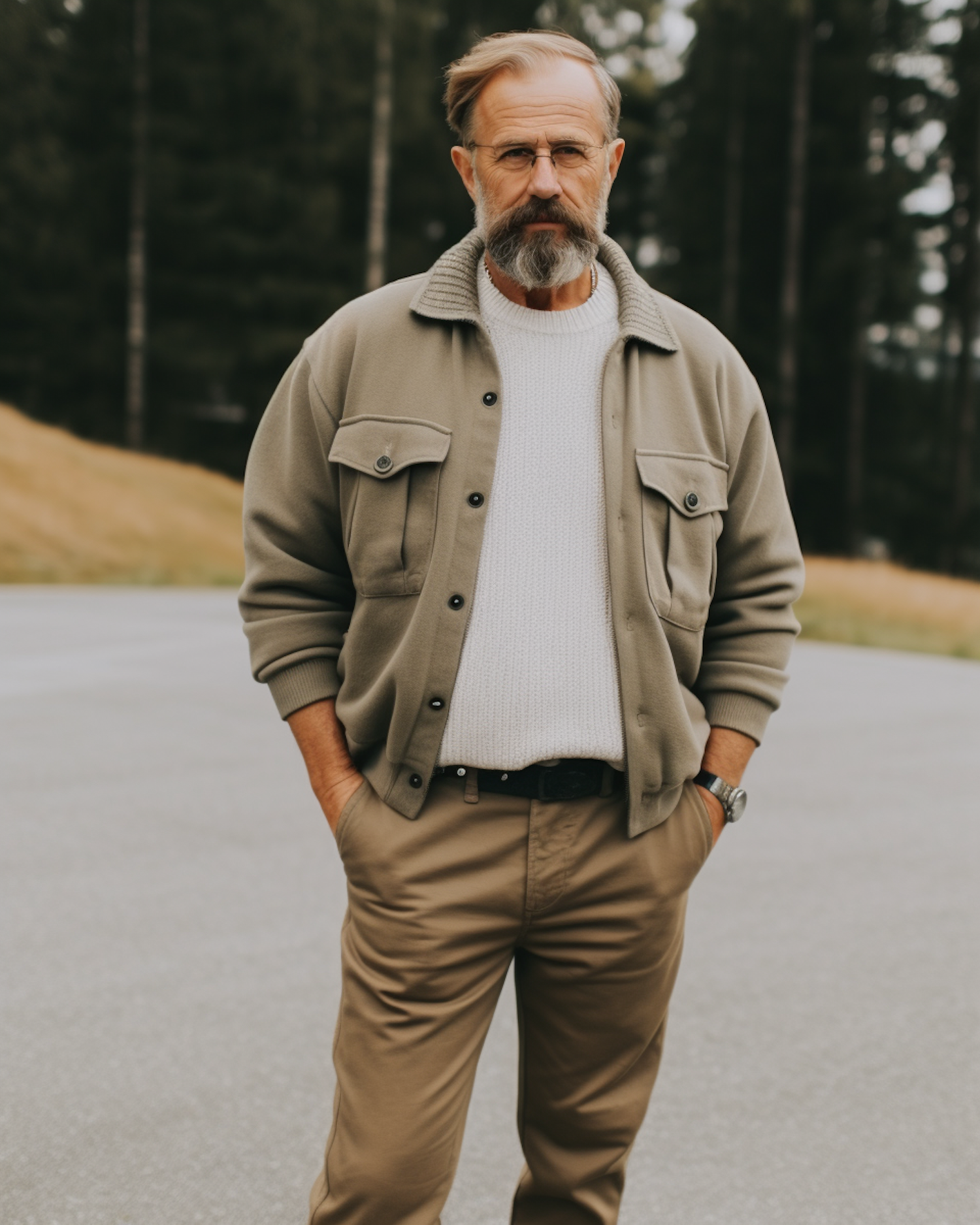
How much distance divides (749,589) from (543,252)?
0.71 meters

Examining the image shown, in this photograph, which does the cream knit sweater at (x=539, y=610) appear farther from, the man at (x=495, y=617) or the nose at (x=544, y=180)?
the nose at (x=544, y=180)

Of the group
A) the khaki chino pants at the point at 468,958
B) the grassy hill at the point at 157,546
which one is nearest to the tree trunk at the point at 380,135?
the grassy hill at the point at 157,546

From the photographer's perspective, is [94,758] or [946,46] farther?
[946,46]

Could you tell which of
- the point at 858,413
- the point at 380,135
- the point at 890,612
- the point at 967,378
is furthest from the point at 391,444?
the point at 858,413

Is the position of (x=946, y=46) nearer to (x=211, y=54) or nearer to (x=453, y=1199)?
(x=211, y=54)

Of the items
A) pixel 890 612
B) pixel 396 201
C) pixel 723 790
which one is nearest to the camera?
pixel 723 790

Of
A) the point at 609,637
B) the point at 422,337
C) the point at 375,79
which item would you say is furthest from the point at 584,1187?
the point at 375,79

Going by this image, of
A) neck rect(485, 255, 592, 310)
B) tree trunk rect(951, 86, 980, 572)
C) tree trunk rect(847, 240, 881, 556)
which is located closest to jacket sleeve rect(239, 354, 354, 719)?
neck rect(485, 255, 592, 310)

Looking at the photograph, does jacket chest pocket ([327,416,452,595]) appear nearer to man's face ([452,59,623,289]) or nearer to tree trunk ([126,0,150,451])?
man's face ([452,59,623,289])

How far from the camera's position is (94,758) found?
7469 mm

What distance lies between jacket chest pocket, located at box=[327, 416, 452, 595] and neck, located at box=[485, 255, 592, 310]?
0.29 meters

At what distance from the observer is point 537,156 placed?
226 centimetres

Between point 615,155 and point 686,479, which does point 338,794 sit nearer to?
point 686,479

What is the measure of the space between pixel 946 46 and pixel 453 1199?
30279 mm
